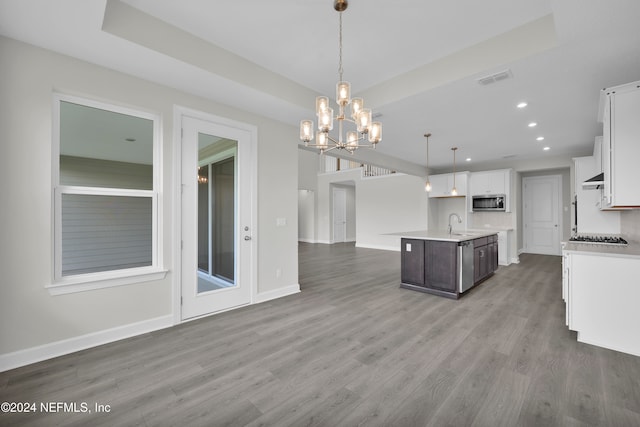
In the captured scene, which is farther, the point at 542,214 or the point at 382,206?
the point at 382,206

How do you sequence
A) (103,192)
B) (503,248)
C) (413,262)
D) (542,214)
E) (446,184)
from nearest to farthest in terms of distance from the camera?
(103,192) < (413,262) < (503,248) < (446,184) < (542,214)

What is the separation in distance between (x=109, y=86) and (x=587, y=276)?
193 inches

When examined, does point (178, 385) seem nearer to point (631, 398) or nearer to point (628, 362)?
point (631, 398)

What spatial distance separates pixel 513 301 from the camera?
3.94 m

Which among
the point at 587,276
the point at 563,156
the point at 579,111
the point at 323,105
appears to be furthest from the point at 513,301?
the point at 563,156

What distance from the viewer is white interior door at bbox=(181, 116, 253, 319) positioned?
3207 mm

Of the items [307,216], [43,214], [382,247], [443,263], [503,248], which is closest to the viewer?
[43,214]

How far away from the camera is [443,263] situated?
420cm

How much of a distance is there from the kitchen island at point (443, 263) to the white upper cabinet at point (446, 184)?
2.66 m

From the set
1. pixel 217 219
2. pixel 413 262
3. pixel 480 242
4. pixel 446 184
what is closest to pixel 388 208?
pixel 446 184

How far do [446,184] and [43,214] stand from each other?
25.6 ft

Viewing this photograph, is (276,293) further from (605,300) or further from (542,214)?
(542,214)

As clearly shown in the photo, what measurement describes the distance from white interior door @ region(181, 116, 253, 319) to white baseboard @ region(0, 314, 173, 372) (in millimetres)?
317

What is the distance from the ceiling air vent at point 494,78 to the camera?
9.08ft
